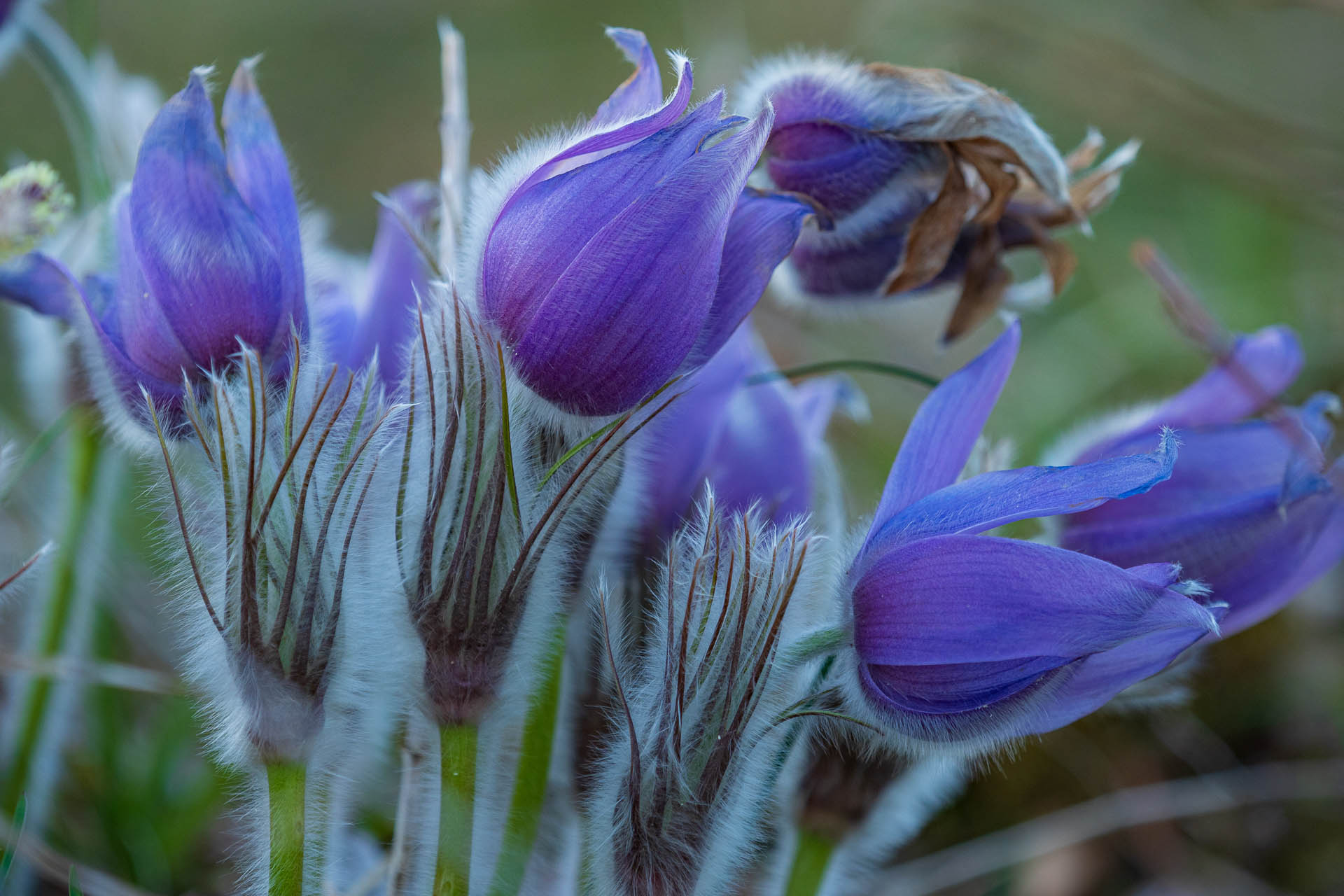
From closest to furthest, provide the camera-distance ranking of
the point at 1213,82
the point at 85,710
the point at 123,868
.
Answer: the point at 123,868 → the point at 85,710 → the point at 1213,82

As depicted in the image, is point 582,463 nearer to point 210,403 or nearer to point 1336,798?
point 210,403

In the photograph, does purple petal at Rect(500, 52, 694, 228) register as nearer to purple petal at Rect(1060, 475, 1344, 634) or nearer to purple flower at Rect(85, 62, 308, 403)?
purple flower at Rect(85, 62, 308, 403)

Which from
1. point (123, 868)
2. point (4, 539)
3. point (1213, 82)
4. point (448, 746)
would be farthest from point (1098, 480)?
point (1213, 82)

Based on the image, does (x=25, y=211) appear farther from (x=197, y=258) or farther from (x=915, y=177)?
(x=915, y=177)

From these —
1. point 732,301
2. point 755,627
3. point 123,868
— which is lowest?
point 123,868

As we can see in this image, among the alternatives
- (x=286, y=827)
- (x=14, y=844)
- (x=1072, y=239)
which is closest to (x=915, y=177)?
(x=286, y=827)

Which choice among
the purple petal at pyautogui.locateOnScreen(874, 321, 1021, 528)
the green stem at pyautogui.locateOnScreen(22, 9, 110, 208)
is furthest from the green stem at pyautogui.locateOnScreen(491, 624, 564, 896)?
the green stem at pyautogui.locateOnScreen(22, 9, 110, 208)
